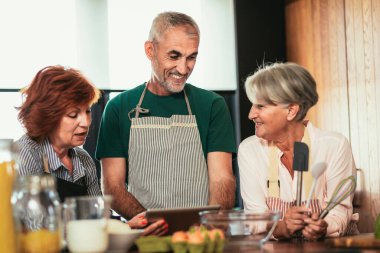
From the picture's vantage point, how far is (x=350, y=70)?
523cm

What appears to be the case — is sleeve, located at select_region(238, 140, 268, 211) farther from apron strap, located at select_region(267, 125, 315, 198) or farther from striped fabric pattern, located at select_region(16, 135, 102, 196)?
striped fabric pattern, located at select_region(16, 135, 102, 196)

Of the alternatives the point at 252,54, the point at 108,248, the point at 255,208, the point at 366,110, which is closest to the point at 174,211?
the point at 108,248

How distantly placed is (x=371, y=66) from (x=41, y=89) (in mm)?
2884

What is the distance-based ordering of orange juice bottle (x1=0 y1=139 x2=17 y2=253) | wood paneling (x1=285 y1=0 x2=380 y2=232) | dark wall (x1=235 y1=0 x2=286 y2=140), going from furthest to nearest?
dark wall (x1=235 y1=0 x2=286 y2=140) < wood paneling (x1=285 y1=0 x2=380 y2=232) < orange juice bottle (x1=0 y1=139 x2=17 y2=253)

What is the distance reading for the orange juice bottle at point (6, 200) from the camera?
168 cm

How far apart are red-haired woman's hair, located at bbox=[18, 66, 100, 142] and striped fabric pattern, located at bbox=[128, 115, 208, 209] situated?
602 millimetres

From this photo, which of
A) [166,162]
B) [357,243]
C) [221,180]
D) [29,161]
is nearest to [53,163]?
[29,161]

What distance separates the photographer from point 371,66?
16.4ft

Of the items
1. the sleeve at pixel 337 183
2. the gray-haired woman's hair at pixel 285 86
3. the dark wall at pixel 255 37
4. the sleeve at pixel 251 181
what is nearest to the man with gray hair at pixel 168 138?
the sleeve at pixel 251 181

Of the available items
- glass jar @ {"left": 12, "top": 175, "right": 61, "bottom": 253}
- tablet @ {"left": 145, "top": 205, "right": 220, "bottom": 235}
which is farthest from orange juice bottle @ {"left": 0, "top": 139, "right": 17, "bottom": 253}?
tablet @ {"left": 145, "top": 205, "right": 220, "bottom": 235}

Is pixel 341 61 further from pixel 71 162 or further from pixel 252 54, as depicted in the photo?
pixel 71 162

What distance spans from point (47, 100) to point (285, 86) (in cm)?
95

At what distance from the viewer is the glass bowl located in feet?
6.97

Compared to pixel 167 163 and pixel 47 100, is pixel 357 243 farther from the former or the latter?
pixel 167 163
